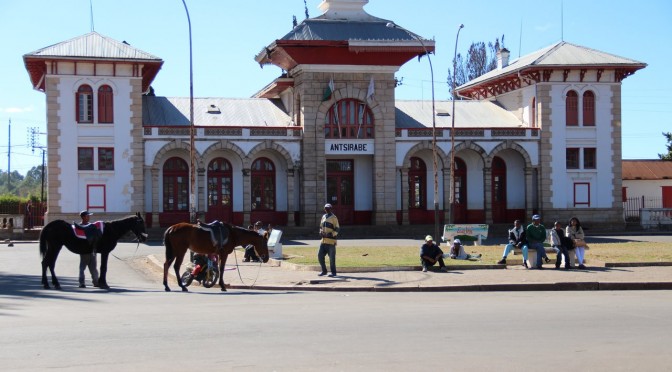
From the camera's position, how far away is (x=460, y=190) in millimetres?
50969

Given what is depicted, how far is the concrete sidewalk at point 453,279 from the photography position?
66.6 ft

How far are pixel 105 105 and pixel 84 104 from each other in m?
1.03

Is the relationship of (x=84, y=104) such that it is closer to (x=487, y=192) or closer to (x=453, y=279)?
(x=487, y=192)

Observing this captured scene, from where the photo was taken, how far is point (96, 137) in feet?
150

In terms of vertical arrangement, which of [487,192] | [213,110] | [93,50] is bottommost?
[487,192]

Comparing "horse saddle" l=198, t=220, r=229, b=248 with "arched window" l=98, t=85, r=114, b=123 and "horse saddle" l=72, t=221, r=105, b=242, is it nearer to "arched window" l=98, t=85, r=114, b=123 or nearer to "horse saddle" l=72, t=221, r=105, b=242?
"horse saddle" l=72, t=221, r=105, b=242

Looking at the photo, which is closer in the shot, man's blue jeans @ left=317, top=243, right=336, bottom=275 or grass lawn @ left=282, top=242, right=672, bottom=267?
man's blue jeans @ left=317, top=243, right=336, bottom=275

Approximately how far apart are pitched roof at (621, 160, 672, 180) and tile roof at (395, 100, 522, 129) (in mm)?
9983

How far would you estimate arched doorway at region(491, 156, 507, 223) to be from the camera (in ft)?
167

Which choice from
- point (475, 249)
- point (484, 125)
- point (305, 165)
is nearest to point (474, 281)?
point (475, 249)

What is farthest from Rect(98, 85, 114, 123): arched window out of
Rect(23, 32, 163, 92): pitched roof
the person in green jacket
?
the person in green jacket

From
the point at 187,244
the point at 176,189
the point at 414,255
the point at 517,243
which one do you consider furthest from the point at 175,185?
the point at 187,244

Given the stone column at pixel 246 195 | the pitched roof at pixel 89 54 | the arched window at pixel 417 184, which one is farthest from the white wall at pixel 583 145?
the pitched roof at pixel 89 54

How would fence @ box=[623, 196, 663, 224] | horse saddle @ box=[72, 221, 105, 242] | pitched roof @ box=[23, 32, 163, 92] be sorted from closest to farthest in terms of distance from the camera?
horse saddle @ box=[72, 221, 105, 242] < pitched roof @ box=[23, 32, 163, 92] < fence @ box=[623, 196, 663, 224]
